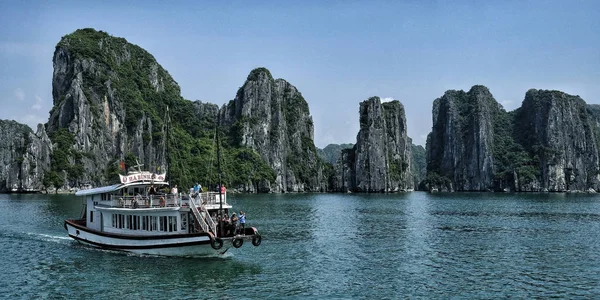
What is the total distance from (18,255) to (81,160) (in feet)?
409

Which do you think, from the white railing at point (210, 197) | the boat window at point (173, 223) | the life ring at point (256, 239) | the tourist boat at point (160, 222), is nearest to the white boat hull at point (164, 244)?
the tourist boat at point (160, 222)

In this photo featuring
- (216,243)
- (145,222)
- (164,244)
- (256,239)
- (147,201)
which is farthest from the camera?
(145,222)

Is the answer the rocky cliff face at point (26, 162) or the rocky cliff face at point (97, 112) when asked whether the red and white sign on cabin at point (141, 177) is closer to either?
the rocky cliff face at point (26, 162)

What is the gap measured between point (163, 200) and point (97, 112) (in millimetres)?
144287

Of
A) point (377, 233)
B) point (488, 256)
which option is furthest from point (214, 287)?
point (377, 233)

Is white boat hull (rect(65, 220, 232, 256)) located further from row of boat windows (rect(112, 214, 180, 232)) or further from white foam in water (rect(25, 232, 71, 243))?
white foam in water (rect(25, 232, 71, 243))

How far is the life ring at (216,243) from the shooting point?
102 feet

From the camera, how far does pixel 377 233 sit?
49.0 metres

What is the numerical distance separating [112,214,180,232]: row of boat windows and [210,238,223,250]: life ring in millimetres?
2794

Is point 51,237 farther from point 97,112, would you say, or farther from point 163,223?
point 97,112

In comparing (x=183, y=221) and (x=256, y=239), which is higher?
(x=183, y=221)

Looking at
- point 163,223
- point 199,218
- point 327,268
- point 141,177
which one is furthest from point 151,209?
point 327,268

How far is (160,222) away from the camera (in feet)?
109

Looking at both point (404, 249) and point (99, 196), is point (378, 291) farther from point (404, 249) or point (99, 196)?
point (99, 196)
